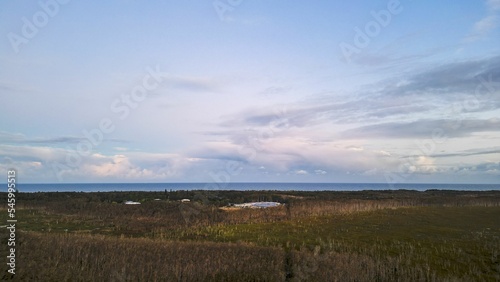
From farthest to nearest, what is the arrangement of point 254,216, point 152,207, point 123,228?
point 152,207 → point 254,216 → point 123,228

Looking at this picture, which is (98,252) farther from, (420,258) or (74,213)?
(74,213)

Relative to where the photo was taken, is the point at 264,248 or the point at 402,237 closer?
the point at 264,248

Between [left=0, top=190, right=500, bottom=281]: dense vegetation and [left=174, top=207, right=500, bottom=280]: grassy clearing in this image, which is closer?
[left=0, top=190, right=500, bottom=281]: dense vegetation

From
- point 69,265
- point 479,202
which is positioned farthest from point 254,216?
point 479,202

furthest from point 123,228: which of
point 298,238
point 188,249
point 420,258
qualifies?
point 420,258

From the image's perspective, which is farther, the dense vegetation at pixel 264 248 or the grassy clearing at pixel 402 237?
the grassy clearing at pixel 402 237

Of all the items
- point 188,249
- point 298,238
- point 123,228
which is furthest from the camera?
point 123,228

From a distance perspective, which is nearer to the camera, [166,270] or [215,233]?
[166,270]

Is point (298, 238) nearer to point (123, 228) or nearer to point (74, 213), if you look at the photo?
point (123, 228)
